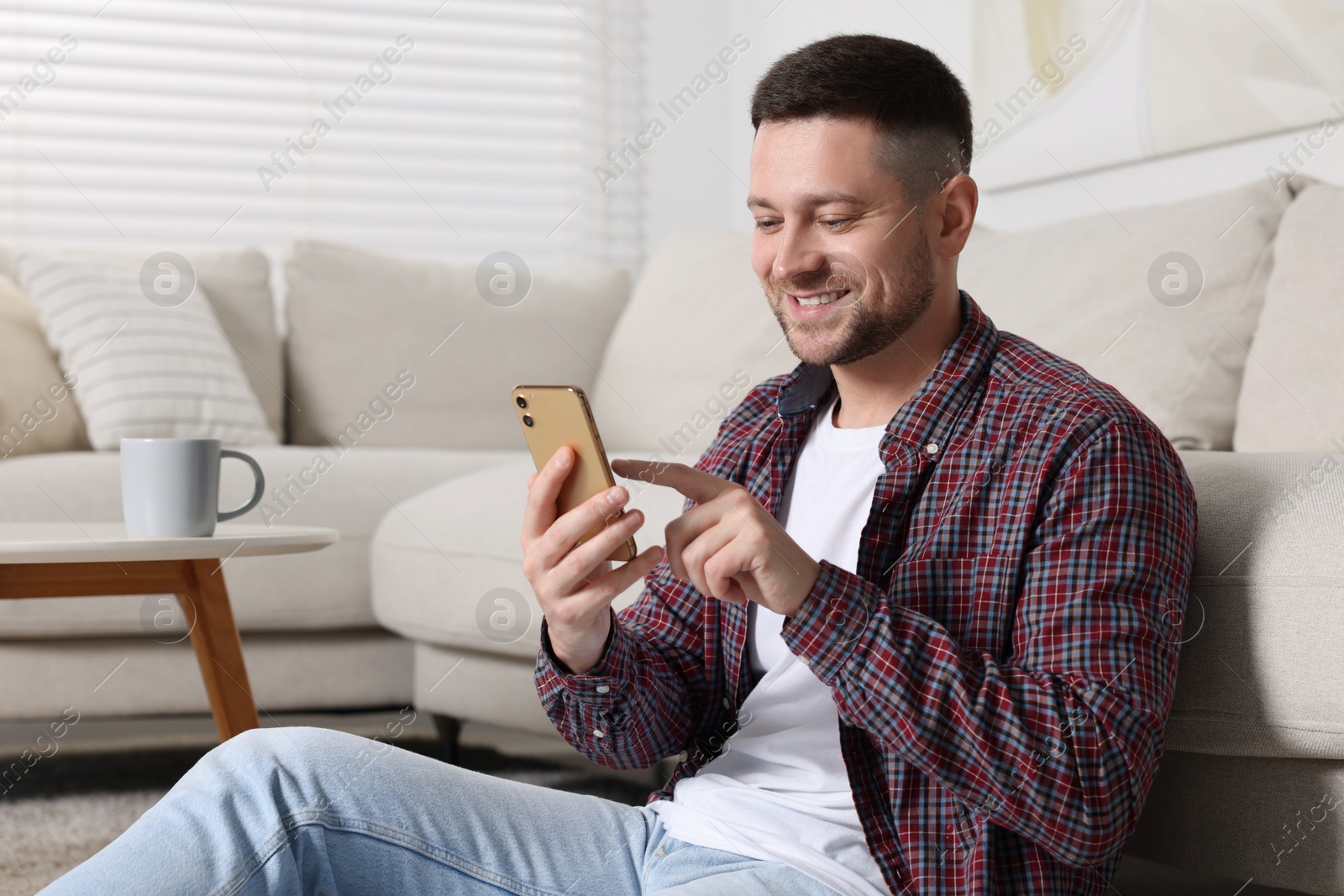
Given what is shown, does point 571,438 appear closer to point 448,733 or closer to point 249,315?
point 448,733

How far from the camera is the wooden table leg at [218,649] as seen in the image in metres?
1.35

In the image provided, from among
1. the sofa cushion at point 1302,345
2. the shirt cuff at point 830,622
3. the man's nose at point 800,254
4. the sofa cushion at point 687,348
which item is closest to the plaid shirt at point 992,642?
the shirt cuff at point 830,622

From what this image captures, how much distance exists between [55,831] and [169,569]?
1.70 feet

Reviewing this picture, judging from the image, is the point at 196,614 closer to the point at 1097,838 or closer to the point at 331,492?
the point at 331,492

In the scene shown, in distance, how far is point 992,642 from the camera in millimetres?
869

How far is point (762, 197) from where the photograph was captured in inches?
38.9

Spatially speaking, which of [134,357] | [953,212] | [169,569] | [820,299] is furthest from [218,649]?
[134,357]

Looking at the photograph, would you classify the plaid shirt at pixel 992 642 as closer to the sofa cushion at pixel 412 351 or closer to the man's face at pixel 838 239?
the man's face at pixel 838 239

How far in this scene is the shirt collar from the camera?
37.3 inches

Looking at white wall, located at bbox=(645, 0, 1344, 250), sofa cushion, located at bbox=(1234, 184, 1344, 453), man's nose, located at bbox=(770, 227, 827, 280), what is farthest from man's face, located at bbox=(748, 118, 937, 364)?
white wall, located at bbox=(645, 0, 1344, 250)

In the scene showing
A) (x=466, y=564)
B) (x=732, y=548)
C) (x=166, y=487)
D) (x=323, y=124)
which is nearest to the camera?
(x=732, y=548)

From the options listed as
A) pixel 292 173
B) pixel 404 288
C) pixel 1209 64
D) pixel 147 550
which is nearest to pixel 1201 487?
pixel 147 550

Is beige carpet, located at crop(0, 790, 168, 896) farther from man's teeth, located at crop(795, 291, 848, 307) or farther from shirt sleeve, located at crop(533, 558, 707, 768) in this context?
man's teeth, located at crop(795, 291, 848, 307)

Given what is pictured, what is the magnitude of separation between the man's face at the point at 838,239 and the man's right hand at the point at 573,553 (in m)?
0.23
